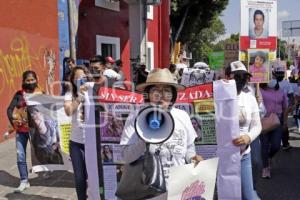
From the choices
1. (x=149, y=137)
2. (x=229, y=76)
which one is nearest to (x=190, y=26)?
(x=229, y=76)

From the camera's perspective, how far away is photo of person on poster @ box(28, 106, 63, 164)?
588 cm

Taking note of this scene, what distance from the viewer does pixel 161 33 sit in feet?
72.8

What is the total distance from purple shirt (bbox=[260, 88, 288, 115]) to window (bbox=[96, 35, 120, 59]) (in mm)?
8127

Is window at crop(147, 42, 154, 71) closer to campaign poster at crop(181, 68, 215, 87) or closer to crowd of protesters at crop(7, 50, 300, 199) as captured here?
campaign poster at crop(181, 68, 215, 87)

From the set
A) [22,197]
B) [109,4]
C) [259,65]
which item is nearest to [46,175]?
[22,197]

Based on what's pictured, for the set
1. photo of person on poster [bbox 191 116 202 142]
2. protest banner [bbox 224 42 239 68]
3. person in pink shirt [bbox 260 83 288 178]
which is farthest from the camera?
protest banner [bbox 224 42 239 68]

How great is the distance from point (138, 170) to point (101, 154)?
0.92 m

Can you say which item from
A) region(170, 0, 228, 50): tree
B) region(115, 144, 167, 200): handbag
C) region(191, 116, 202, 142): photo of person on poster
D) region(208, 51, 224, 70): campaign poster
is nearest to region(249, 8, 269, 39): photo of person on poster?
region(191, 116, 202, 142): photo of person on poster

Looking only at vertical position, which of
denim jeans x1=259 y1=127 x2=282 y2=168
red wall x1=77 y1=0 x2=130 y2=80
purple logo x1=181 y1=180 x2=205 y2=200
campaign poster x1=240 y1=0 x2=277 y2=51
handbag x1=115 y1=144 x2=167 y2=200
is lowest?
denim jeans x1=259 y1=127 x2=282 y2=168

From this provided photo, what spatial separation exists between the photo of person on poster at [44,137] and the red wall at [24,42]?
3.65 meters

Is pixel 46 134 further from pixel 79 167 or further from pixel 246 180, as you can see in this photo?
pixel 246 180

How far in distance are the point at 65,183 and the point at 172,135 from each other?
11.9 feet

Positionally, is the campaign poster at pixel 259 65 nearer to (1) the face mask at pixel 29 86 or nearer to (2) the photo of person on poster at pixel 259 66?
(2) the photo of person on poster at pixel 259 66

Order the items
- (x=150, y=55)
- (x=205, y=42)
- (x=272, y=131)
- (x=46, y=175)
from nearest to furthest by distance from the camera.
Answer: (x=46, y=175) < (x=272, y=131) < (x=150, y=55) < (x=205, y=42)
